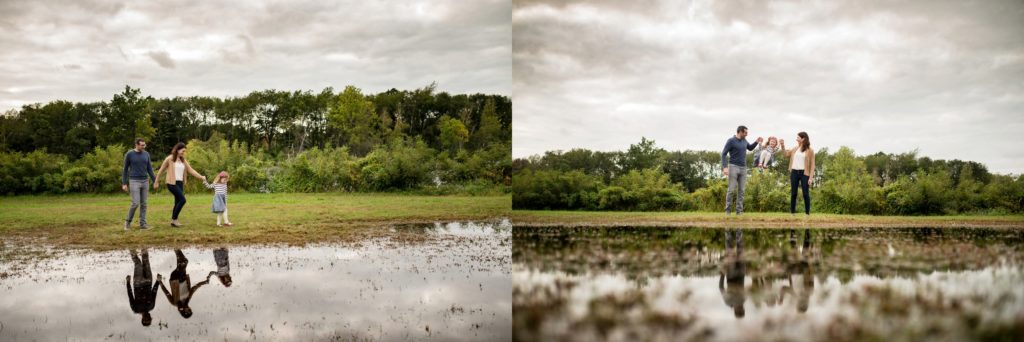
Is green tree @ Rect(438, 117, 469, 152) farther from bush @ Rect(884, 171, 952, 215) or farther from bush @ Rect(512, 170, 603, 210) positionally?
bush @ Rect(884, 171, 952, 215)

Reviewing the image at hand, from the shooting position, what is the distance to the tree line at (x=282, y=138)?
26.2 meters

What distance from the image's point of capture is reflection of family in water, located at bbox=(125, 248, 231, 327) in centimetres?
622

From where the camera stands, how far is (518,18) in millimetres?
19531

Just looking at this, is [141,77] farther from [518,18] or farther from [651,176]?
[651,176]

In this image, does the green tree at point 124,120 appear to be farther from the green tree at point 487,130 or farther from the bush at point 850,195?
the bush at point 850,195

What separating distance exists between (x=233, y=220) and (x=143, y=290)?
24.7ft

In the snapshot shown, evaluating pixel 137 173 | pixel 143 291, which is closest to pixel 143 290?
pixel 143 291

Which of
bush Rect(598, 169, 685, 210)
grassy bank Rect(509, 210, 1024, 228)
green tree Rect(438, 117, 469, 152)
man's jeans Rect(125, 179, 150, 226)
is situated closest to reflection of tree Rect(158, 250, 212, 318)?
man's jeans Rect(125, 179, 150, 226)

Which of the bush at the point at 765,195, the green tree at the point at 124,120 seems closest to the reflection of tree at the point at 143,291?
the bush at the point at 765,195

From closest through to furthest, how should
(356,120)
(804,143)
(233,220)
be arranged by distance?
(804,143), (233,220), (356,120)

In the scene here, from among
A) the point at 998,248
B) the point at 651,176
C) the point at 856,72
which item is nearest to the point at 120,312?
the point at 998,248

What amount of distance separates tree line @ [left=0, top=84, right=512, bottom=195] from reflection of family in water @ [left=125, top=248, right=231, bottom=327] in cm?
1808

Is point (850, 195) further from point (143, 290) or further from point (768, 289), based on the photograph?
point (143, 290)

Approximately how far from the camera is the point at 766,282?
553cm
